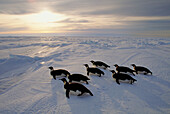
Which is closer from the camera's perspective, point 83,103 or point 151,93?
point 83,103

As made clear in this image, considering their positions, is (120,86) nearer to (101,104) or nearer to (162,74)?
Result: (101,104)

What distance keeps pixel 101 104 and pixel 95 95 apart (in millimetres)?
594

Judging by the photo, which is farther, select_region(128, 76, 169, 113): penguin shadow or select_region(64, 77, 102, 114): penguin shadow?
select_region(128, 76, 169, 113): penguin shadow

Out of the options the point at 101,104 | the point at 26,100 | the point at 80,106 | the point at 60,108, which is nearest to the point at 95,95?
the point at 101,104

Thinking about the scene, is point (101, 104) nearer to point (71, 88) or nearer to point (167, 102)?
point (71, 88)

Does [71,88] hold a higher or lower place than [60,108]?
higher

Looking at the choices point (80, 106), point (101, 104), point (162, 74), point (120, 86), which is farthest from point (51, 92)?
point (162, 74)

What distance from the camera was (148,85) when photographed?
564 centimetres

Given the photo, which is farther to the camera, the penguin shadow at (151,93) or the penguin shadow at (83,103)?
the penguin shadow at (151,93)

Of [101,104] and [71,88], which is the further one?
[71,88]

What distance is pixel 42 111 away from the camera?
142 inches

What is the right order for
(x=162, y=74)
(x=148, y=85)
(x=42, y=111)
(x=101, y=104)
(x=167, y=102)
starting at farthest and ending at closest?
(x=162, y=74) → (x=148, y=85) → (x=167, y=102) → (x=101, y=104) → (x=42, y=111)

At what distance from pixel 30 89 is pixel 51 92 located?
1268mm

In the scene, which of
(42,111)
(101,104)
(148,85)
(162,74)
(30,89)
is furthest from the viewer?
(162,74)
